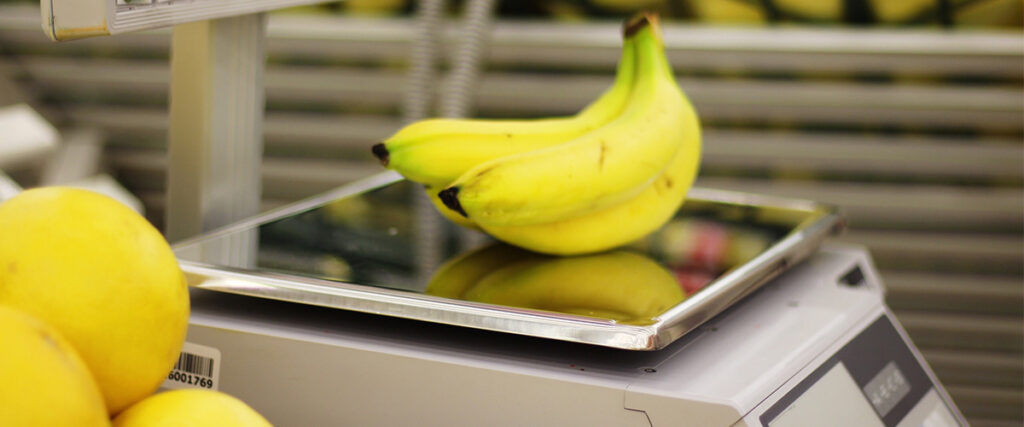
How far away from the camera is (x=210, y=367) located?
2.45ft

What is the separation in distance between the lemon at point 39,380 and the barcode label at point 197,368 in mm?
318

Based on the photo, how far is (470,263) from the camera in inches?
35.1

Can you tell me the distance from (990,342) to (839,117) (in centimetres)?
53

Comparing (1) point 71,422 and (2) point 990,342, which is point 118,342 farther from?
(2) point 990,342

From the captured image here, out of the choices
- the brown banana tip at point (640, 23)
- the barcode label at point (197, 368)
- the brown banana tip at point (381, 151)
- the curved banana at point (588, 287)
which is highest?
the brown banana tip at point (640, 23)

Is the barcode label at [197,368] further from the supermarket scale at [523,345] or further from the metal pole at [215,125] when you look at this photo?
the metal pole at [215,125]

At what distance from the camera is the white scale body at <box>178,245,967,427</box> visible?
0.65m

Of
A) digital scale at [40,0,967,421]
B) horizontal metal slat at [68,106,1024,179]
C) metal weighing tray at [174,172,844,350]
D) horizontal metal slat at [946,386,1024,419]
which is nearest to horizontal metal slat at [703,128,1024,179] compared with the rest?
horizontal metal slat at [68,106,1024,179]

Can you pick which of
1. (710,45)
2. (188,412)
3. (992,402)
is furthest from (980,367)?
(188,412)

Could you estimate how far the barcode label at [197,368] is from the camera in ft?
2.44

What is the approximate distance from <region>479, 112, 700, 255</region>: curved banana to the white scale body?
0.46 ft

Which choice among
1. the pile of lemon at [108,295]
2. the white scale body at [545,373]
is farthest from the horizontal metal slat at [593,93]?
the pile of lemon at [108,295]

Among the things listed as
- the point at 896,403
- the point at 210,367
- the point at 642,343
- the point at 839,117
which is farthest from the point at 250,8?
the point at 839,117

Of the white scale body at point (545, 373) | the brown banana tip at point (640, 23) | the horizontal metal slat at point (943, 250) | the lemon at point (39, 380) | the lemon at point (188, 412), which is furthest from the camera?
the horizontal metal slat at point (943, 250)
